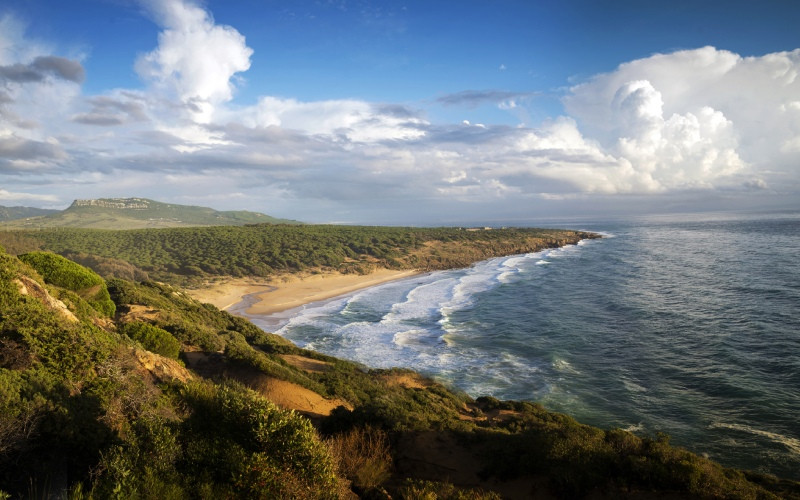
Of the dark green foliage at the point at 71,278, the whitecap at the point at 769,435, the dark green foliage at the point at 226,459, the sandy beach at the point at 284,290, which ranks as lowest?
the sandy beach at the point at 284,290

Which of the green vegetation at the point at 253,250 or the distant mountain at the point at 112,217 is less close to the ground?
the distant mountain at the point at 112,217

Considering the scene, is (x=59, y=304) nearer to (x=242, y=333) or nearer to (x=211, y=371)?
(x=211, y=371)

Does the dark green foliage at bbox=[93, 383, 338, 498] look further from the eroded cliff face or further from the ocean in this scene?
the eroded cliff face

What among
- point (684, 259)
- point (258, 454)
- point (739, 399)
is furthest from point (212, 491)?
point (684, 259)

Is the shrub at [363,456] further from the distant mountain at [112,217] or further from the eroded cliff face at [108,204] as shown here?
the eroded cliff face at [108,204]

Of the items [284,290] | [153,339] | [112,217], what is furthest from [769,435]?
[112,217]

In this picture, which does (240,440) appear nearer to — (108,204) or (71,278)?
(71,278)

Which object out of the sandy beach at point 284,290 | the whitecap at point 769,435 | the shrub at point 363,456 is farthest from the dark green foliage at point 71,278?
the whitecap at point 769,435
